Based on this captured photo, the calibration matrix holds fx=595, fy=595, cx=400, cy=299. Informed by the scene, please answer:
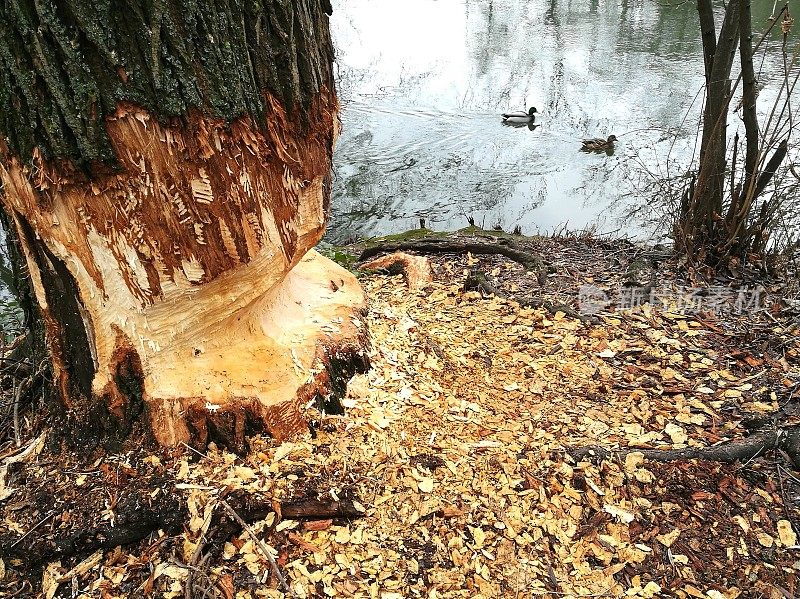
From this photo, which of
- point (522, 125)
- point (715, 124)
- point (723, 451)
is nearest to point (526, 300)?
point (723, 451)

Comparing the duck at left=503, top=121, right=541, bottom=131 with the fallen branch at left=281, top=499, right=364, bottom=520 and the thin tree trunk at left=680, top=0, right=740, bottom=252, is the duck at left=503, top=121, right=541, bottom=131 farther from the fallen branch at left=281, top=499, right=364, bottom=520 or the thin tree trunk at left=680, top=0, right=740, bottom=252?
the fallen branch at left=281, top=499, right=364, bottom=520

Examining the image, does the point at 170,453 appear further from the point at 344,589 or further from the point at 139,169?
the point at 139,169

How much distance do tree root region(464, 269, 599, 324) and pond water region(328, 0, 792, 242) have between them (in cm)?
270

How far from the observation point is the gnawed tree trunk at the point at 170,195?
152 cm

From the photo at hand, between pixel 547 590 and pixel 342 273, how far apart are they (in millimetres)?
1600

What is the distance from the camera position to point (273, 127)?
5.95ft

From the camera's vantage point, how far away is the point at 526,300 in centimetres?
327

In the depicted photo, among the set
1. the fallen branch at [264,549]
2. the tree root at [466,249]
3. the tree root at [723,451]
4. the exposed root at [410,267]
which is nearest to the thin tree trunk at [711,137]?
the tree root at [466,249]

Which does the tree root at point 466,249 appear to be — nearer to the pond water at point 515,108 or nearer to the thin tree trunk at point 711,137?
the thin tree trunk at point 711,137

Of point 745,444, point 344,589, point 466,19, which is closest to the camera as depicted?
point 344,589

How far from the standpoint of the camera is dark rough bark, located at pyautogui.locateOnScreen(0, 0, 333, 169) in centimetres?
146

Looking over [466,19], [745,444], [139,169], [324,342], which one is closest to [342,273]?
[324,342]

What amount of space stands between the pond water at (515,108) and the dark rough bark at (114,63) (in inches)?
174

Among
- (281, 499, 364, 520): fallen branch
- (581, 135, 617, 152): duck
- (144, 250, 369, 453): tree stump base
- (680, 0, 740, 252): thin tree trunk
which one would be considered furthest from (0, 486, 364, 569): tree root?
(581, 135, 617, 152): duck
